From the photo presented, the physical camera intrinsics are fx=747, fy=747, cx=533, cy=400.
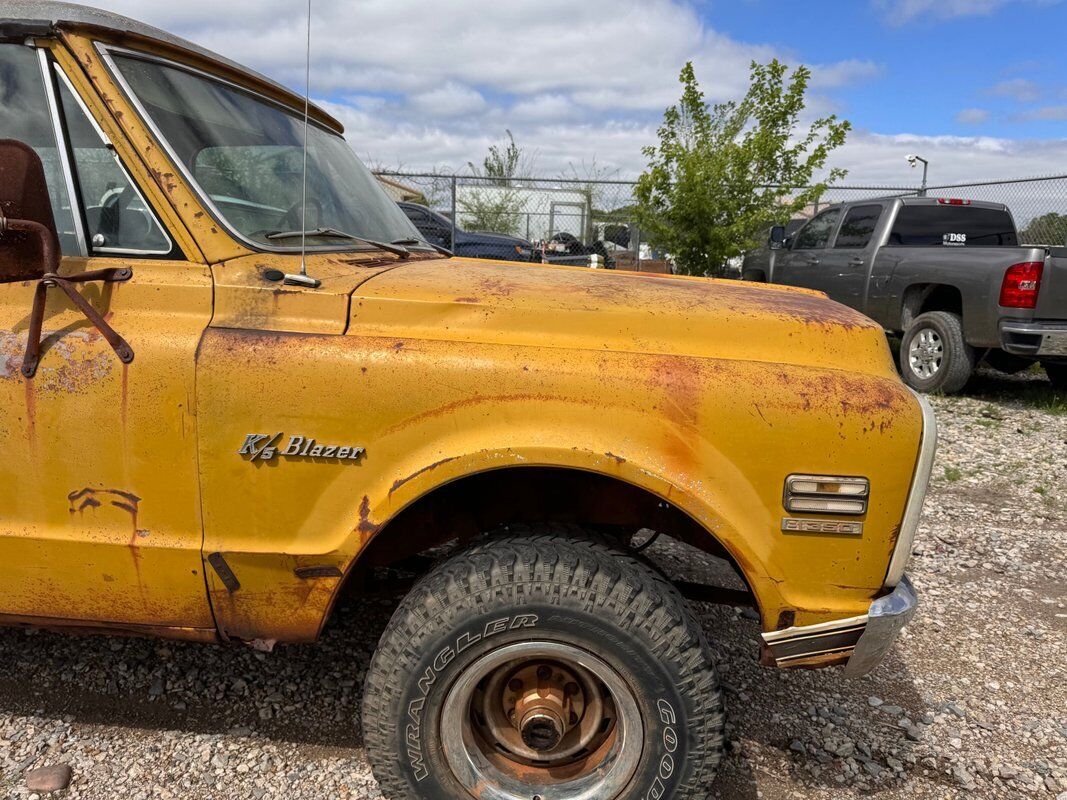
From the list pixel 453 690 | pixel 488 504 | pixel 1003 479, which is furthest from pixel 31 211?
pixel 1003 479

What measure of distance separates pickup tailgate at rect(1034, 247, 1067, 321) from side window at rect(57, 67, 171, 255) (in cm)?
707

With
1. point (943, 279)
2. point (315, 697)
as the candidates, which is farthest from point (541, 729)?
point (943, 279)

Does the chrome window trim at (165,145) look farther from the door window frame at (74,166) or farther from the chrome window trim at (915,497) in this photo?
the chrome window trim at (915,497)

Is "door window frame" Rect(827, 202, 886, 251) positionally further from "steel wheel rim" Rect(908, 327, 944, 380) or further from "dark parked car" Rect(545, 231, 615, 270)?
"dark parked car" Rect(545, 231, 615, 270)

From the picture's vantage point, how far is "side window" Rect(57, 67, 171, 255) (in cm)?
209

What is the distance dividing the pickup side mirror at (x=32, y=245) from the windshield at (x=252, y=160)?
0.39 meters

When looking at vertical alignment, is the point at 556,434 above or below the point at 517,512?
above

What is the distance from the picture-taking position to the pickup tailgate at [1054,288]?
6.47m

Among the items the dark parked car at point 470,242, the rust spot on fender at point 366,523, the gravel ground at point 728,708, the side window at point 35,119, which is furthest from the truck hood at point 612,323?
the dark parked car at point 470,242

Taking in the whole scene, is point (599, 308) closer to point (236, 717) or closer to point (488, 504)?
point (488, 504)

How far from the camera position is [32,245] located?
75.2 inches

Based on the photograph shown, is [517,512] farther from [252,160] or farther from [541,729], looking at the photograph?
[252,160]

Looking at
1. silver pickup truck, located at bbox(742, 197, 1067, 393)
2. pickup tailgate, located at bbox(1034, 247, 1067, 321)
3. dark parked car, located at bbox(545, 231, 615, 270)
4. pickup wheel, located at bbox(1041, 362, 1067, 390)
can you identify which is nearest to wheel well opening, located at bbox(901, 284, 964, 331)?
silver pickup truck, located at bbox(742, 197, 1067, 393)

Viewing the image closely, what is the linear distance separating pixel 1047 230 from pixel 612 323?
465 inches
